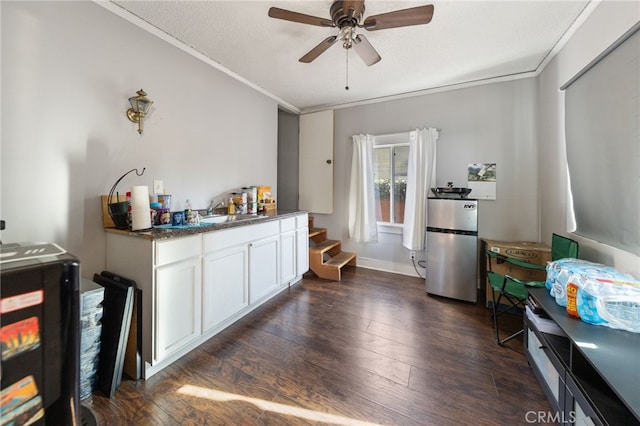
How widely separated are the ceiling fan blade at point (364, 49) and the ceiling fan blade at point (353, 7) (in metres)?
0.15

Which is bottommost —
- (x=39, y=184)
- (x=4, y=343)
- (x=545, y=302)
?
(x=545, y=302)

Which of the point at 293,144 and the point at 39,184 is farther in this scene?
the point at 293,144

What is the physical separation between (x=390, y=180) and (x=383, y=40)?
187 centimetres

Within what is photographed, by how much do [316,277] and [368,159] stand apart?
1926 mm

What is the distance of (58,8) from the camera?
4.94ft

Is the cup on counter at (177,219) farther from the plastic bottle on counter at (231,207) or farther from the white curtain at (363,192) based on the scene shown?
the white curtain at (363,192)

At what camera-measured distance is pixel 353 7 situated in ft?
4.98

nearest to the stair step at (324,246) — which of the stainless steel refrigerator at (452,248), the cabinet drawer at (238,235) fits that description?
the cabinet drawer at (238,235)

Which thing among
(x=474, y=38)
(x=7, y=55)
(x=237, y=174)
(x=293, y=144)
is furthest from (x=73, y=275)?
(x=293, y=144)

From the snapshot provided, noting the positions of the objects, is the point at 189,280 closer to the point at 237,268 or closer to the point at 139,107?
the point at 237,268

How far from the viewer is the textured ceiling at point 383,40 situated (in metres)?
1.78

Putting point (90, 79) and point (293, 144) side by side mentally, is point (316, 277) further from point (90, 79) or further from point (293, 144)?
point (90, 79)

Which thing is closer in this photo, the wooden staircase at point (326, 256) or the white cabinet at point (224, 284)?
the white cabinet at point (224, 284)

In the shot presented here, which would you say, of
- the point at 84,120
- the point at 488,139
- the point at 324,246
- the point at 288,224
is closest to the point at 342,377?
the point at 288,224
